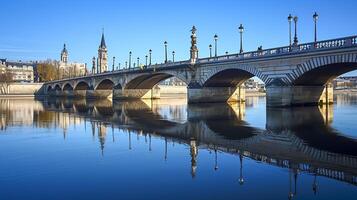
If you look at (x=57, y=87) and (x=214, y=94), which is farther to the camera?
(x=57, y=87)

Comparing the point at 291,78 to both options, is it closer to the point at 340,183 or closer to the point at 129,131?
the point at 129,131

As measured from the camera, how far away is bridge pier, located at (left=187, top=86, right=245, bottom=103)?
196ft

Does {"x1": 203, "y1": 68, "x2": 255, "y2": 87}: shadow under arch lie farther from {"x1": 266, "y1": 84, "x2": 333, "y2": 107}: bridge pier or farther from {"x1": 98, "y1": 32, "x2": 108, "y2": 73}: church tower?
{"x1": 98, "y1": 32, "x2": 108, "y2": 73}: church tower

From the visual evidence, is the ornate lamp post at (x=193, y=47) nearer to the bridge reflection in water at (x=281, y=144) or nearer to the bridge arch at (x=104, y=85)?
the bridge reflection in water at (x=281, y=144)

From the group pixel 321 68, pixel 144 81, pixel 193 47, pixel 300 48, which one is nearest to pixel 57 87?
pixel 144 81

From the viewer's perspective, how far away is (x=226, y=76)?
57625 mm

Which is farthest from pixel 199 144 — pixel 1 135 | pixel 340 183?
pixel 1 135

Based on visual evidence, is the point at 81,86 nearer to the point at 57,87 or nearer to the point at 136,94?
the point at 57,87

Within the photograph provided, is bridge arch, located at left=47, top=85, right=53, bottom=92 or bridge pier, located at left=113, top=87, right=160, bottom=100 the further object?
bridge arch, located at left=47, top=85, right=53, bottom=92

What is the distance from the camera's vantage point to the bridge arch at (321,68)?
35375 millimetres

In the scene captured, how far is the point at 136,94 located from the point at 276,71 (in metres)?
50.2

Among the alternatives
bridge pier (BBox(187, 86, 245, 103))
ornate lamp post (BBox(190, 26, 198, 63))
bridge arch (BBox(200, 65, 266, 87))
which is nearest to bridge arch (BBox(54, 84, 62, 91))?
ornate lamp post (BBox(190, 26, 198, 63))

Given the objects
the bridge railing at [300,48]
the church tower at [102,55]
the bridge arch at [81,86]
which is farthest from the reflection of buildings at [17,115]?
the church tower at [102,55]

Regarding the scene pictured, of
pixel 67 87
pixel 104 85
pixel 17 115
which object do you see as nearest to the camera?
pixel 17 115
